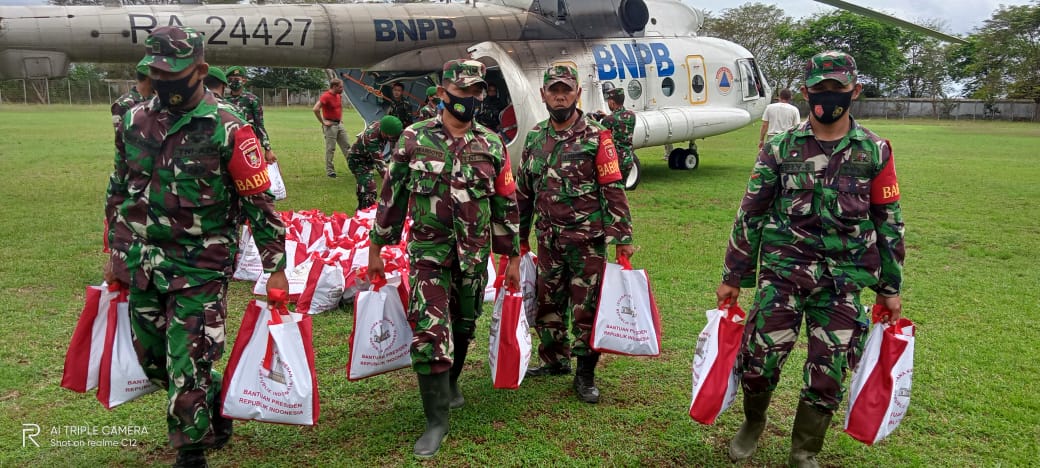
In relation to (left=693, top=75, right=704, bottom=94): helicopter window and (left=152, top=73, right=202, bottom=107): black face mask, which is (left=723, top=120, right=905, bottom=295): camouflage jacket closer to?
(left=152, top=73, right=202, bottom=107): black face mask

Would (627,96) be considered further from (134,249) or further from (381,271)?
(134,249)

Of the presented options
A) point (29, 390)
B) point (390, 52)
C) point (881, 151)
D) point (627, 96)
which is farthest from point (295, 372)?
point (627, 96)

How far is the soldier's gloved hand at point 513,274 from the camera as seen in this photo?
12.9 ft

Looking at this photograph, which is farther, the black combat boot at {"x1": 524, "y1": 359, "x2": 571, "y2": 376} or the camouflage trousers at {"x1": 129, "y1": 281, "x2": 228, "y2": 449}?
the black combat boot at {"x1": 524, "y1": 359, "x2": 571, "y2": 376}

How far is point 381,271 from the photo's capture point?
12.6ft

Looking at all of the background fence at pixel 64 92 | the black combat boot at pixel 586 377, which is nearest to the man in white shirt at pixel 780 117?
the black combat boot at pixel 586 377

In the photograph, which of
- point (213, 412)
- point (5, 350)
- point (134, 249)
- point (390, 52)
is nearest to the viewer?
point (134, 249)

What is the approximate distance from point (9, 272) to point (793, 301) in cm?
715

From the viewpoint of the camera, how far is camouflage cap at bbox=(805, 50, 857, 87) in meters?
3.23

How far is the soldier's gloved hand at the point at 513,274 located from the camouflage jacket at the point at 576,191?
0.47 metres

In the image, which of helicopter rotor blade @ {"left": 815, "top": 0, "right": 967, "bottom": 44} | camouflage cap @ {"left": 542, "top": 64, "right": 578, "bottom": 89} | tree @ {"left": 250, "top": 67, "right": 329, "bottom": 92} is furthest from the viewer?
tree @ {"left": 250, "top": 67, "right": 329, "bottom": 92}

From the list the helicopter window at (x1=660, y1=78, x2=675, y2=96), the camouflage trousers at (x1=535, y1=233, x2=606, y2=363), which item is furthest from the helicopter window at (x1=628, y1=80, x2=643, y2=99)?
the camouflage trousers at (x1=535, y1=233, x2=606, y2=363)

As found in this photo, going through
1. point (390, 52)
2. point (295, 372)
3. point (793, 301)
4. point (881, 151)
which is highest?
point (390, 52)

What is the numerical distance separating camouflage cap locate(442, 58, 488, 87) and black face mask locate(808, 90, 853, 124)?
1.62m
